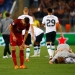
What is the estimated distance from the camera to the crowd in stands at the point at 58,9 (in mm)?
35406

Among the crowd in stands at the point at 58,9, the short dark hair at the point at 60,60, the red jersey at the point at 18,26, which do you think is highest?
the red jersey at the point at 18,26

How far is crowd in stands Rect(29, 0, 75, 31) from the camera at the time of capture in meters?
35.4

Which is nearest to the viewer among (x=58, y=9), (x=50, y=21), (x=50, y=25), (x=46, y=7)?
(x=50, y=21)

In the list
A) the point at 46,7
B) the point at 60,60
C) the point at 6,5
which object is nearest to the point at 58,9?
the point at 46,7

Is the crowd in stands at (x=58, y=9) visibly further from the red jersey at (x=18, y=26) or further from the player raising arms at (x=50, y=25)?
the red jersey at (x=18, y=26)

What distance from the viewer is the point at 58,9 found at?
120 feet

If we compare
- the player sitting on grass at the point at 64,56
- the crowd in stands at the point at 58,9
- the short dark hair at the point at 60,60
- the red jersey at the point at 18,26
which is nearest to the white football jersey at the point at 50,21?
the player sitting on grass at the point at 64,56

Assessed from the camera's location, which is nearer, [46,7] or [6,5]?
[46,7]

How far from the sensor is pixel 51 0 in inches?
1505

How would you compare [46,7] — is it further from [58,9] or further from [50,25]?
[50,25]

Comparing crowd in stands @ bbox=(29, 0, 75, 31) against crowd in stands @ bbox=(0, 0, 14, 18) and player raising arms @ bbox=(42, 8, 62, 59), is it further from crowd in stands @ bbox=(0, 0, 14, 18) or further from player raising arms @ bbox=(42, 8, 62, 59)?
player raising arms @ bbox=(42, 8, 62, 59)

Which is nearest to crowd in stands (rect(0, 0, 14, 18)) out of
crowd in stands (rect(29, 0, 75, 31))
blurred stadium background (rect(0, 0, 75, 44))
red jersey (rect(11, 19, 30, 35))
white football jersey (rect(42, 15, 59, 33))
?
blurred stadium background (rect(0, 0, 75, 44))

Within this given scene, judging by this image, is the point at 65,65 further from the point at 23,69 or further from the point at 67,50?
the point at 23,69

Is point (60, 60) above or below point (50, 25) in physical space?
below
